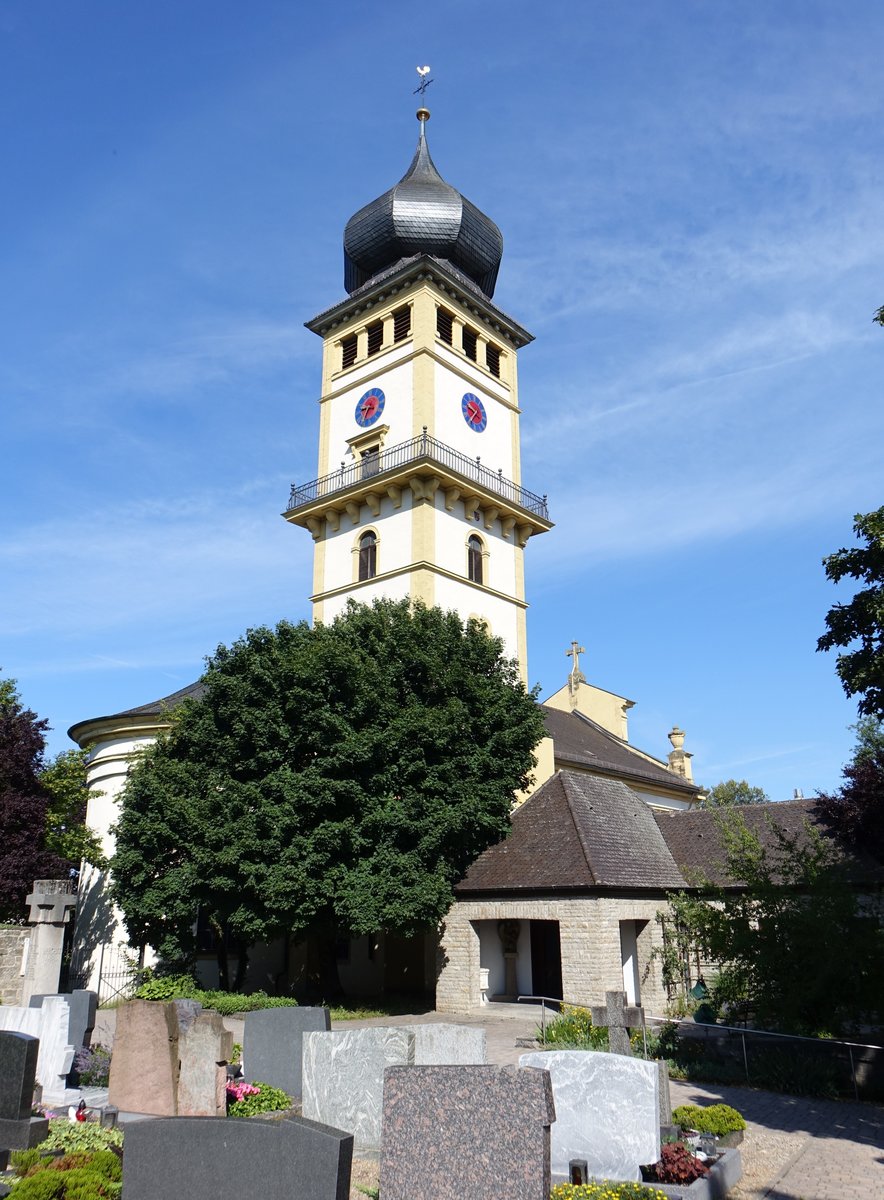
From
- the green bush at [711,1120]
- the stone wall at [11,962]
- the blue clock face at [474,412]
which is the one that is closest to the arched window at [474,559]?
the blue clock face at [474,412]

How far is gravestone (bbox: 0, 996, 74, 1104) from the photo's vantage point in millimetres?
12094

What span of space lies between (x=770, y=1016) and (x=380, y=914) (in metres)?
9.09

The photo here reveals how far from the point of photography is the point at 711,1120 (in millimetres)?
10375

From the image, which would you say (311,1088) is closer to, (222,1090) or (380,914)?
(222,1090)

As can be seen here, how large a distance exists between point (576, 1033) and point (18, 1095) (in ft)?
32.2


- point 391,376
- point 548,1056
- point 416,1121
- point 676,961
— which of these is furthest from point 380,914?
point 391,376

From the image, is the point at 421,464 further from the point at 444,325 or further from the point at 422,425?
the point at 444,325

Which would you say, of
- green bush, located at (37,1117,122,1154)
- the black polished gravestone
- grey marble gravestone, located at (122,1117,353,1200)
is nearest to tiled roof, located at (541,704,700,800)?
green bush, located at (37,1117,122,1154)

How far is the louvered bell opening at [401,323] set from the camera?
118 ft

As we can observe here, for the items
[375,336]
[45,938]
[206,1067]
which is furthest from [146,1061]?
[375,336]

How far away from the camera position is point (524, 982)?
24.9m

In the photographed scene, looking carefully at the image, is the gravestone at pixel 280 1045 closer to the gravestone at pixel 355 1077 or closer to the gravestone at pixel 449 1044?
the gravestone at pixel 355 1077

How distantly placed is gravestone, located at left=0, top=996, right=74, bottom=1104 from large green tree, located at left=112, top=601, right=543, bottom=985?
27.9ft

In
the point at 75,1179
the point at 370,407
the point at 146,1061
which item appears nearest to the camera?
the point at 75,1179
